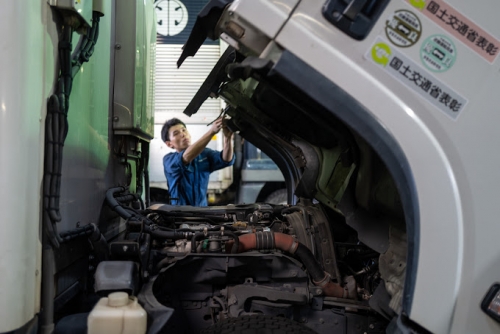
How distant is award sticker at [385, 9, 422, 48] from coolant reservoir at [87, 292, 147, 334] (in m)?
1.35

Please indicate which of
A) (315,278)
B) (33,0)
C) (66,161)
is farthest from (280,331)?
(33,0)

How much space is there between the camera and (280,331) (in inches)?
67.2

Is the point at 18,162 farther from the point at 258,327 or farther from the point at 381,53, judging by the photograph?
the point at 381,53

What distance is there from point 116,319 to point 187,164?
2.99m

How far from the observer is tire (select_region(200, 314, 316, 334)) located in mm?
1711

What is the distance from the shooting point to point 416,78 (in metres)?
1.34

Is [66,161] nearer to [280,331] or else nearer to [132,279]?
[132,279]

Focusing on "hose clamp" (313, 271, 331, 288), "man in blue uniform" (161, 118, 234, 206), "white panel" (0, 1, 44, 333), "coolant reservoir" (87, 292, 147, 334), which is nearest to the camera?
"white panel" (0, 1, 44, 333)

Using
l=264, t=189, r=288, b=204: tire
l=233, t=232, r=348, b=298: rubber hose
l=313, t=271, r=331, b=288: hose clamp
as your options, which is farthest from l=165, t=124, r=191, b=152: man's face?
l=264, t=189, r=288, b=204: tire

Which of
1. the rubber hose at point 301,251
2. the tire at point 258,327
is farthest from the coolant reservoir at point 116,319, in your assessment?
the rubber hose at point 301,251

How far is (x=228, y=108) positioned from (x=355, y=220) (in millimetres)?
1896

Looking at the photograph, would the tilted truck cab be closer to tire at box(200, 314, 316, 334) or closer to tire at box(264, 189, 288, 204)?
tire at box(200, 314, 316, 334)

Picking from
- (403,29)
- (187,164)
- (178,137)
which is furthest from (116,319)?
(178,137)

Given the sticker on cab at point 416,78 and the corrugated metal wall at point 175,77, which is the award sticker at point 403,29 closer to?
the sticker on cab at point 416,78
